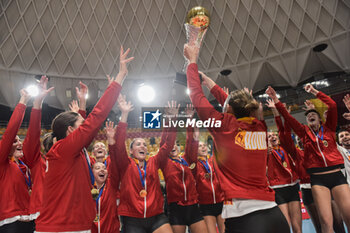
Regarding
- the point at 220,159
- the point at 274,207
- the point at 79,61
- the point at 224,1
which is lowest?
the point at 274,207

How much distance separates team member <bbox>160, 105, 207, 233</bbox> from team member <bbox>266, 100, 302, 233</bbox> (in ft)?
4.94

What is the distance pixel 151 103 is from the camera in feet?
71.3

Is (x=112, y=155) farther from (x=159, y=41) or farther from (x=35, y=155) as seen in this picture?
(x=159, y=41)

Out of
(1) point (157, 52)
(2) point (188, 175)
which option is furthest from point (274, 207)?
(1) point (157, 52)

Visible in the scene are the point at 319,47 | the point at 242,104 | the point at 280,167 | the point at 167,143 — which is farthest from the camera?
the point at 319,47

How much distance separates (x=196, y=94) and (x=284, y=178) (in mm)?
3401

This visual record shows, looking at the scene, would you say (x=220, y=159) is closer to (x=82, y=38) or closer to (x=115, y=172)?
(x=115, y=172)

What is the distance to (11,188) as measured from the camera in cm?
279

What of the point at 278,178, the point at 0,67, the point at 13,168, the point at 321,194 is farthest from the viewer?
the point at 0,67

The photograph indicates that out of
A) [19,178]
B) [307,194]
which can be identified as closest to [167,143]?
[19,178]

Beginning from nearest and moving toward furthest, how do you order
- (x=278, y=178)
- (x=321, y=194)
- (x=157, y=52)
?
(x=321, y=194)
(x=278, y=178)
(x=157, y=52)

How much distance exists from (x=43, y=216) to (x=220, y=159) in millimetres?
1550

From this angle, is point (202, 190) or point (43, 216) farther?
point (202, 190)

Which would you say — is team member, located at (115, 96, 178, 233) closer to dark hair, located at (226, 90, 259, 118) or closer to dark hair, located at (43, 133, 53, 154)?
dark hair, located at (43, 133, 53, 154)
